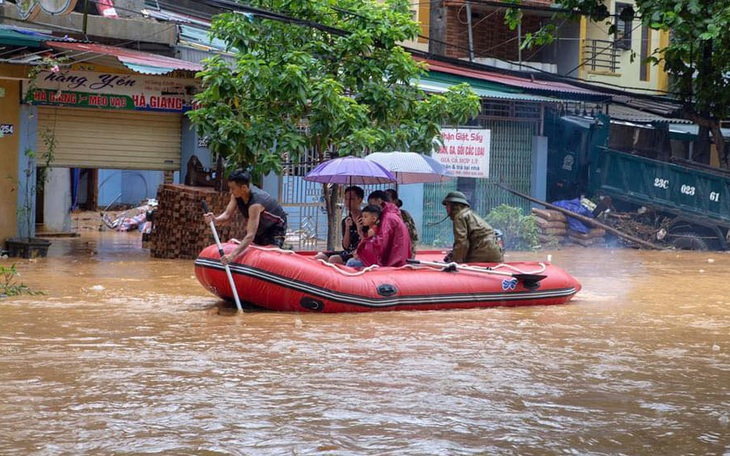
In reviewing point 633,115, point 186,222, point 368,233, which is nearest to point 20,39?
point 186,222

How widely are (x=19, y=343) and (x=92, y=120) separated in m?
9.12

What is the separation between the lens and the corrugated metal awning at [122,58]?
1523cm

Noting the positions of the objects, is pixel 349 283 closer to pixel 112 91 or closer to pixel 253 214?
pixel 253 214

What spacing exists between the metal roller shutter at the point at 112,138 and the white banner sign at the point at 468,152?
569 centimetres

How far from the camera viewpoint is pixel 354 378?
26.7 feet

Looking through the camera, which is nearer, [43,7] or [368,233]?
[368,233]

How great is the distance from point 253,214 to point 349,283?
1.33 metres

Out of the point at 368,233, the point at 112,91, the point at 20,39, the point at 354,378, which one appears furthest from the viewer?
the point at 112,91

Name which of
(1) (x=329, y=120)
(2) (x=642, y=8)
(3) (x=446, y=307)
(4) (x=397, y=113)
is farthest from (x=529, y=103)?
(2) (x=642, y=8)

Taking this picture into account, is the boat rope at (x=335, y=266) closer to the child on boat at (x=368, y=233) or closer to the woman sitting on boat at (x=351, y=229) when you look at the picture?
the child on boat at (x=368, y=233)

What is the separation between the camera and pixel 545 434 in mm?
6562

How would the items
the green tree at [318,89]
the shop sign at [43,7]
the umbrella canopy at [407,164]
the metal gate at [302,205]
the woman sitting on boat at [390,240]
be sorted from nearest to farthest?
the woman sitting on boat at [390,240], the umbrella canopy at [407,164], the shop sign at [43,7], the green tree at [318,89], the metal gate at [302,205]

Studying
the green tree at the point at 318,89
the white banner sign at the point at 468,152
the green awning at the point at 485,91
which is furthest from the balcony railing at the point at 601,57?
the green tree at the point at 318,89

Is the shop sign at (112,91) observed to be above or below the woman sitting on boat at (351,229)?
above
